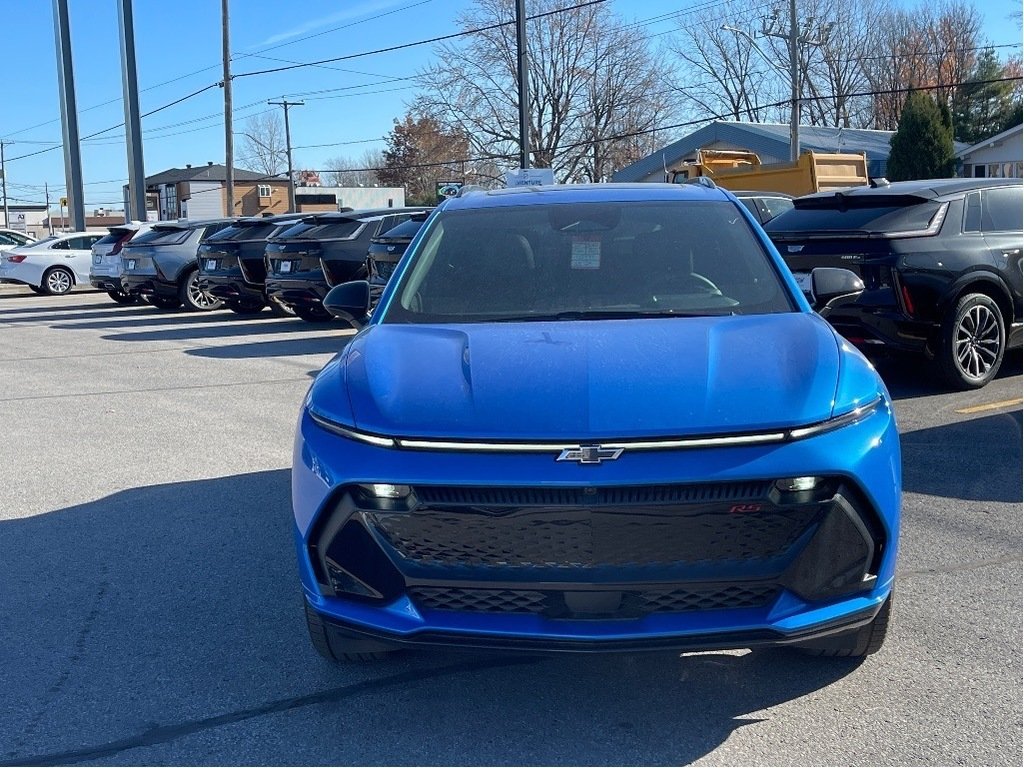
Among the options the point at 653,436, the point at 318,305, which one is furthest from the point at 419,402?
the point at 318,305

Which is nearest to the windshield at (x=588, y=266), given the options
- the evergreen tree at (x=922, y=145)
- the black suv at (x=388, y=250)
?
the black suv at (x=388, y=250)

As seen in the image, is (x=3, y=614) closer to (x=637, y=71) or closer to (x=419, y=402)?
(x=419, y=402)

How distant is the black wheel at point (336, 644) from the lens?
10.6 feet

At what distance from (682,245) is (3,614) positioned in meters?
3.15

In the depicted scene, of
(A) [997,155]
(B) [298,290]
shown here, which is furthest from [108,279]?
(A) [997,155]

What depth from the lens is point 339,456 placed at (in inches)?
121

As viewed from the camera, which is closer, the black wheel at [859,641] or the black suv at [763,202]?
the black wheel at [859,641]

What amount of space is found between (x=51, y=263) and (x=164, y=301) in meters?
7.12

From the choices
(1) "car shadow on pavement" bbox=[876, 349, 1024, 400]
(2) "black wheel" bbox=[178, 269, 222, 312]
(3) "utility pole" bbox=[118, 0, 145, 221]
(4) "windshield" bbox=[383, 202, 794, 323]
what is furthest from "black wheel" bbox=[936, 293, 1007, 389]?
(3) "utility pole" bbox=[118, 0, 145, 221]

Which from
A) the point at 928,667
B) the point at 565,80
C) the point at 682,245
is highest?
the point at 565,80

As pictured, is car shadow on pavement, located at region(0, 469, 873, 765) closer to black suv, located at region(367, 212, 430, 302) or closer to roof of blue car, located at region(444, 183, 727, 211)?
roof of blue car, located at region(444, 183, 727, 211)

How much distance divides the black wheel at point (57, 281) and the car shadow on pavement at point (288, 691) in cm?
2301

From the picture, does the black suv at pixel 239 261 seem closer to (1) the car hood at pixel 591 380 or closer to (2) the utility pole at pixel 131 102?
(1) the car hood at pixel 591 380

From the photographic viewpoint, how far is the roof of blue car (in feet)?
15.9
